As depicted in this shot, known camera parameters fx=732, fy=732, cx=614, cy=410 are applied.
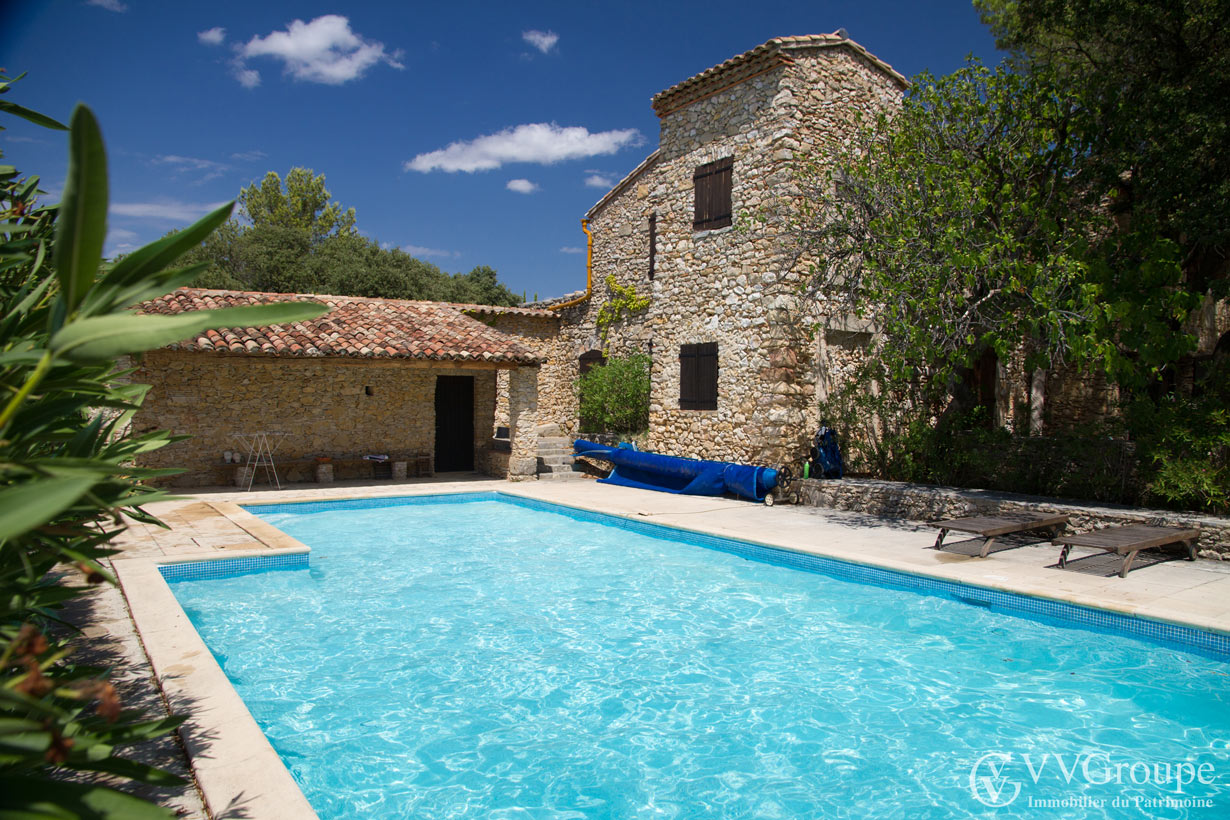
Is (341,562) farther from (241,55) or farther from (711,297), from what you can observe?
(241,55)

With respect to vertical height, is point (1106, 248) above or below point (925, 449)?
above

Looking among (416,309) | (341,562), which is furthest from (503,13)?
(341,562)

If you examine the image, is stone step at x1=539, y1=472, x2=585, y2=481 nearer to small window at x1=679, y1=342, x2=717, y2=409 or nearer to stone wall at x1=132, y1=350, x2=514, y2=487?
stone wall at x1=132, y1=350, x2=514, y2=487

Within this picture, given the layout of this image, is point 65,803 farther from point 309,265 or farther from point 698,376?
point 309,265

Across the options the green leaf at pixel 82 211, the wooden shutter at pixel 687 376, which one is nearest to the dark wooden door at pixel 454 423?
the wooden shutter at pixel 687 376

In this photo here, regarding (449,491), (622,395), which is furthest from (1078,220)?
(449,491)

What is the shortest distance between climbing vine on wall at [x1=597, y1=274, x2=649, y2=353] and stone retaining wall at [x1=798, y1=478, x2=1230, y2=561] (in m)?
6.39

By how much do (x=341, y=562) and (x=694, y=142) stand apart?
9.85 m

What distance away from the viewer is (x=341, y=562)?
8.65m

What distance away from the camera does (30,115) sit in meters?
A: 2.11

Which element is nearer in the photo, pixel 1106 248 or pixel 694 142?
pixel 1106 248

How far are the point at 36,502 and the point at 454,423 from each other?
51.8ft

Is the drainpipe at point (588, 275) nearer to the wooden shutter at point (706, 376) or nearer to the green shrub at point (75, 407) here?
the wooden shutter at point (706, 376)

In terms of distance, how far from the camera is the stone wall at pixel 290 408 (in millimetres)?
12938
